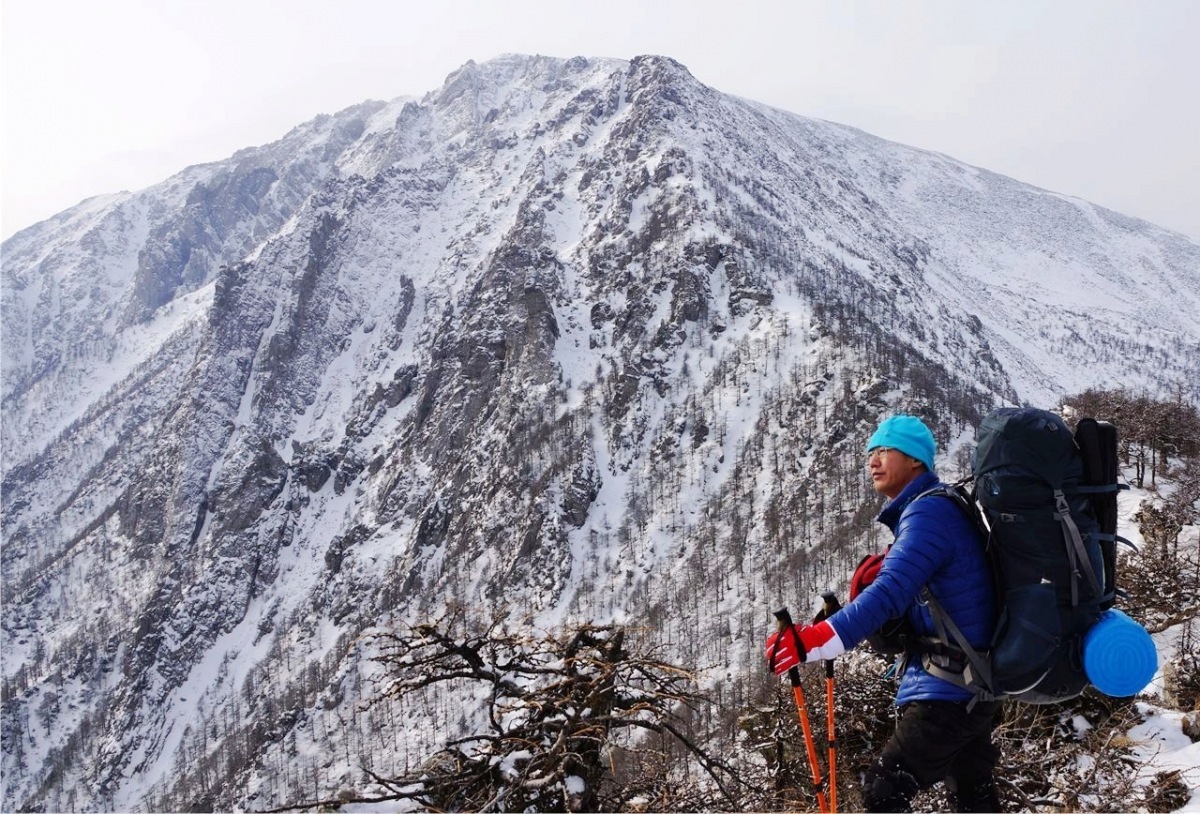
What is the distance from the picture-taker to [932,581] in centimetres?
433

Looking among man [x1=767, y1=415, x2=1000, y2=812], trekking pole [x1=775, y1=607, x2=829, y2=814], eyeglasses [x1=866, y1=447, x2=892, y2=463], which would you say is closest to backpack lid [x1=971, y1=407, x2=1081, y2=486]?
man [x1=767, y1=415, x2=1000, y2=812]

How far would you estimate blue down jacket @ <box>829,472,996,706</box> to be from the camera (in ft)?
13.3

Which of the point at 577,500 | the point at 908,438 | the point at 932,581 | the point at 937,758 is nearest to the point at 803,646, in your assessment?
the point at 932,581

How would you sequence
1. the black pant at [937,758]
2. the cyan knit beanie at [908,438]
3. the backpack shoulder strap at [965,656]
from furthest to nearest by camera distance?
the cyan knit beanie at [908,438]
the black pant at [937,758]
the backpack shoulder strap at [965,656]

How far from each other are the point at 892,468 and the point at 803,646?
1392 millimetres

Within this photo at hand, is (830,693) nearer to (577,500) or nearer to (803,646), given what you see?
(803,646)

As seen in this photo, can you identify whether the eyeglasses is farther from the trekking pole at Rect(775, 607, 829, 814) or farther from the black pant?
the black pant

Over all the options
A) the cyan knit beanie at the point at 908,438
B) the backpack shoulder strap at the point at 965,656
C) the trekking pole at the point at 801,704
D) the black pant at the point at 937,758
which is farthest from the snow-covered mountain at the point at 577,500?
the cyan knit beanie at the point at 908,438

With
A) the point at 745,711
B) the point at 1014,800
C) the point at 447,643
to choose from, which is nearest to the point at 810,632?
the point at 447,643

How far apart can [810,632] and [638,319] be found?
173 m

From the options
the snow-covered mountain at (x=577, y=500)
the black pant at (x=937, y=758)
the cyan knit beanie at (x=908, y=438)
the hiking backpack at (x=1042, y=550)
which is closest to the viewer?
the hiking backpack at (x=1042, y=550)

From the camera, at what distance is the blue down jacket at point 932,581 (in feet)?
13.3

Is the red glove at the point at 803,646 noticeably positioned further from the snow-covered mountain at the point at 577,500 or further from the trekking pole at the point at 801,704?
the snow-covered mountain at the point at 577,500

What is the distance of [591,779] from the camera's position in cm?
437
